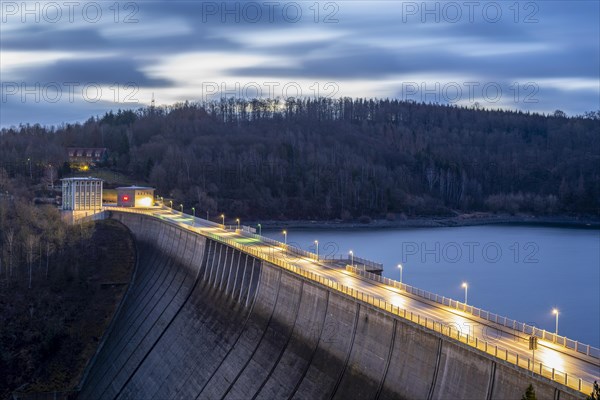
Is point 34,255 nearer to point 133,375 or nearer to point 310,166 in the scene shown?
point 133,375

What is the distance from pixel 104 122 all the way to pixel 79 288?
9478cm

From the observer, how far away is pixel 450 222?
359ft

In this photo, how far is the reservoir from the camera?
141 ft

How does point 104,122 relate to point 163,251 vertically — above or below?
above

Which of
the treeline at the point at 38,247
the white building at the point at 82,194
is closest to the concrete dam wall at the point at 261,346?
the treeline at the point at 38,247

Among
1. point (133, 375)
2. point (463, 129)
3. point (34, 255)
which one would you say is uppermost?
point (463, 129)

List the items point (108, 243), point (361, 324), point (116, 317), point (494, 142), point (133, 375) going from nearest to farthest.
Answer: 1. point (361, 324)
2. point (133, 375)
3. point (116, 317)
4. point (108, 243)
5. point (494, 142)

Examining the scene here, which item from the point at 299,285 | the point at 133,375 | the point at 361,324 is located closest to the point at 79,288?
the point at 133,375

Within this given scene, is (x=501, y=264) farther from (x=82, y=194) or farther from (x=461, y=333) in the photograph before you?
(x=461, y=333)

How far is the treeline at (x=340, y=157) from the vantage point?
350ft

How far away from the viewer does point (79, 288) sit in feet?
157

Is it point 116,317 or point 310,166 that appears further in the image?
point 310,166

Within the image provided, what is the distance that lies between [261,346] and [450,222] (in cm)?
8660

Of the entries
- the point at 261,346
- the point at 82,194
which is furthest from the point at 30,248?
the point at 261,346
